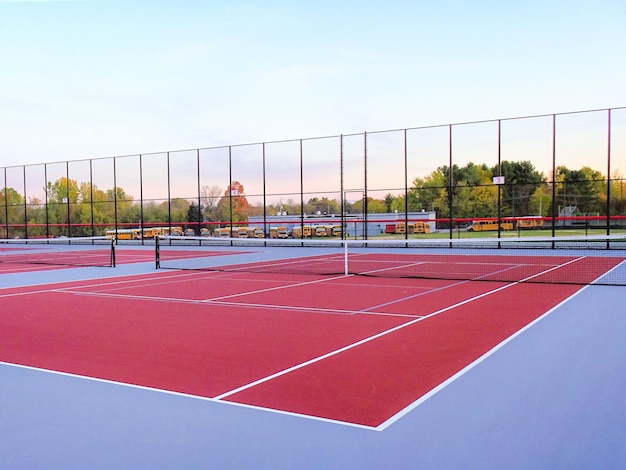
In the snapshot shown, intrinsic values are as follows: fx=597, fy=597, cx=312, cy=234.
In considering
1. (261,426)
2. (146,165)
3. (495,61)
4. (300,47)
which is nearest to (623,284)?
(261,426)

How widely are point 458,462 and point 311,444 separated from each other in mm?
790

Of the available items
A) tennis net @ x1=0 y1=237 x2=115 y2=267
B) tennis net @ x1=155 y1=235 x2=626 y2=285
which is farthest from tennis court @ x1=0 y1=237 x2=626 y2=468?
tennis net @ x1=0 y1=237 x2=115 y2=267

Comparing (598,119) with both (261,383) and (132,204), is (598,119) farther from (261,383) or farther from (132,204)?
(132,204)

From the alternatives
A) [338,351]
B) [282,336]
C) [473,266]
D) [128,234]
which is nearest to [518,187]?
[128,234]

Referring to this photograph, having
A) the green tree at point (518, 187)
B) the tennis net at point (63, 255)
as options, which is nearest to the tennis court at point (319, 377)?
the tennis net at point (63, 255)

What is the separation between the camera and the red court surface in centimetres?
440

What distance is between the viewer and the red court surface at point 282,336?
4.40 m

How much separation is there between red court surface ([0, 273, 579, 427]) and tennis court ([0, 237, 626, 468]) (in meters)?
0.03

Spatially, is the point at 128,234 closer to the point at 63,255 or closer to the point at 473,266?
the point at 63,255

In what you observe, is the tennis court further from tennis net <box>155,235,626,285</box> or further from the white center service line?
tennis net <box>155,235,626,285</box>

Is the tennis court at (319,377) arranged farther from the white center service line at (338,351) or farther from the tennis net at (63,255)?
the tennis net at (63,255)

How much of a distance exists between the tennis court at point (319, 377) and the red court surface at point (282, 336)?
0.03 metres

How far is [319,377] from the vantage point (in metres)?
4.68

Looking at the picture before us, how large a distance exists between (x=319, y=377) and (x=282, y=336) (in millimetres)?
1699
